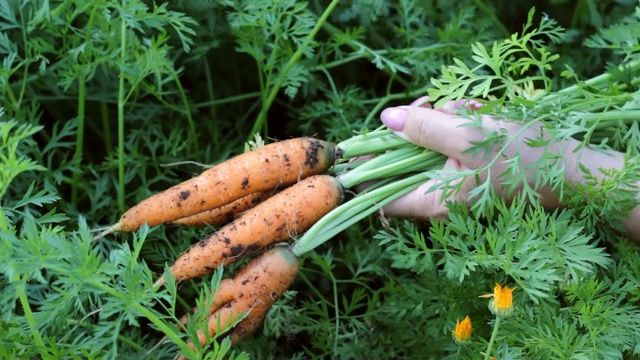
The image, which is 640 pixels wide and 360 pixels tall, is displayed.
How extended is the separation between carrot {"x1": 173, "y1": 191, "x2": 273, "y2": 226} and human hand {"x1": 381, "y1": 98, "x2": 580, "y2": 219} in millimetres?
283

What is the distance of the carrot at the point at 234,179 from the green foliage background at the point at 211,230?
65 millimetres

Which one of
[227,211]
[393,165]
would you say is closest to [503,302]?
[393,165]

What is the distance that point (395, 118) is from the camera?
147 centimetres

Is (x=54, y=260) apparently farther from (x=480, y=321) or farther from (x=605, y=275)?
(x=605, y=275)

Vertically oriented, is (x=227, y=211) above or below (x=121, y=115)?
below

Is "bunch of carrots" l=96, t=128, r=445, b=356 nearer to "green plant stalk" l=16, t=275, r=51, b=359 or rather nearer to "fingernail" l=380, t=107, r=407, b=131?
"fingernail" l=380, t=107, r=407, b=131

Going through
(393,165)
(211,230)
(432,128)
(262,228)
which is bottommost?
(211,230)

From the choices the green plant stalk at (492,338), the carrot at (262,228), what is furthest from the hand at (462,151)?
the green plant stalk at (492,338)

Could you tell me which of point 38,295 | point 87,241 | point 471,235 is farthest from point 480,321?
point 38,295

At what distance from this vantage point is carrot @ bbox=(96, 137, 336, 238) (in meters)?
1.52

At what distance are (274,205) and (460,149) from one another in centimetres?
38

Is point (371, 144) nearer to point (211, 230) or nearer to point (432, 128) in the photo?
point (432, 128)

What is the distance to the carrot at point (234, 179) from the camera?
152 centimetres

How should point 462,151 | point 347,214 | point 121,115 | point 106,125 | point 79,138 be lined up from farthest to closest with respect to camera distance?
point 106,125, point 79,138, point 121,115, point 347,214, point 462,151
